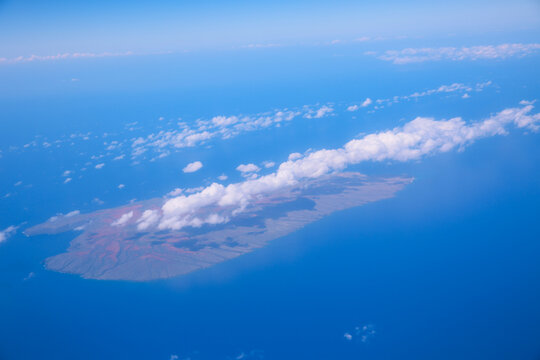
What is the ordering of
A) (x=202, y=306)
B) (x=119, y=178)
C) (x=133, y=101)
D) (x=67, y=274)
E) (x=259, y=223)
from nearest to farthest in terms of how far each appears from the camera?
(x=202, y=306), (x=67, y=274), (x=259, y=223), (x=119, y=178), (x=133, y=101)

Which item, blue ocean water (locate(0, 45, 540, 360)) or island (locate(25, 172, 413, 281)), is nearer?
blue ocean water (locate(0, 45, 540, 360))

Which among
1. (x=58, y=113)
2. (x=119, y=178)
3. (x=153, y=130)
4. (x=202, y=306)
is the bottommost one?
(x=202, y=306)

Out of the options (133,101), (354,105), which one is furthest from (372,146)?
(133,101)

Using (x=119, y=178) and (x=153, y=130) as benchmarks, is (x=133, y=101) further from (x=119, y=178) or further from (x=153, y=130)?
(x=119, y=178)

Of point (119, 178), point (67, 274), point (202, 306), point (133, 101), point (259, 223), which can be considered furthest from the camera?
point (133, 101)

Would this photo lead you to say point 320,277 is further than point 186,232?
No

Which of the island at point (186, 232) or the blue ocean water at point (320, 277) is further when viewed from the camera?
the island at point (186, 232)

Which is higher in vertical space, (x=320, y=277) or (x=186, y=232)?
(x=186, y=232)

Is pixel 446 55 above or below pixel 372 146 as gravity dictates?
above
